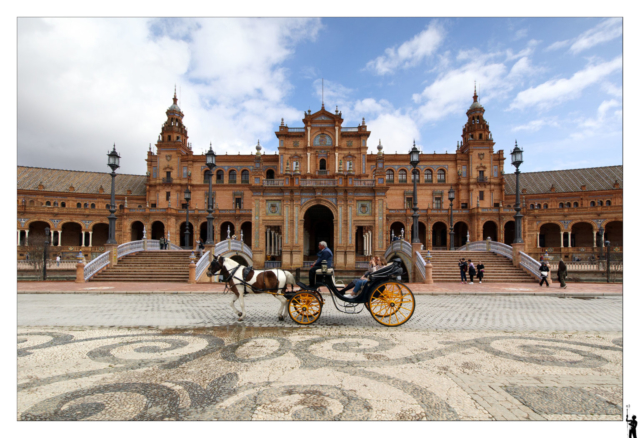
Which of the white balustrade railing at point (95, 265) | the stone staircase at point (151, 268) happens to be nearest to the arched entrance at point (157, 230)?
the stone staircase at point (151, 268)

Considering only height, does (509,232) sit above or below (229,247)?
above

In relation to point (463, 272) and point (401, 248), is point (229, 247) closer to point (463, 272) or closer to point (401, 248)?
point (401, 248)

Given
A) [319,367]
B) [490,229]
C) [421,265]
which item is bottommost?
[421,265]

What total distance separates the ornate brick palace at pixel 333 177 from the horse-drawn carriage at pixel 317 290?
95.5 ft

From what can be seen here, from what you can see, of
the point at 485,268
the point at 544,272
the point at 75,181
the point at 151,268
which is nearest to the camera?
the point at 544,272

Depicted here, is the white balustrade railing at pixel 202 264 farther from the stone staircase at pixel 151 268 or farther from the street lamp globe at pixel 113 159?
the street lamp globe at pixel 113 159

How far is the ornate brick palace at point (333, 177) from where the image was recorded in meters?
43.3

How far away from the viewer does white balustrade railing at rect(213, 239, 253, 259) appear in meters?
23.6

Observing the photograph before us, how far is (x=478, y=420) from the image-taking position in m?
3.37

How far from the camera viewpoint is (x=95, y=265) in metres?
18.6

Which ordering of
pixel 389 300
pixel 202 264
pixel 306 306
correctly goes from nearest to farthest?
pixel 389 300, pixel 306 306, pixel 202 264

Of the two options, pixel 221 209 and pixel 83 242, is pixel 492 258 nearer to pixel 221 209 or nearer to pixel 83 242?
pixel 221 209

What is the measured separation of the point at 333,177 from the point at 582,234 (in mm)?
35873

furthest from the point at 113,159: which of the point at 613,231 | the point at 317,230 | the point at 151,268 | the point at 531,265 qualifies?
the point at 613,231
